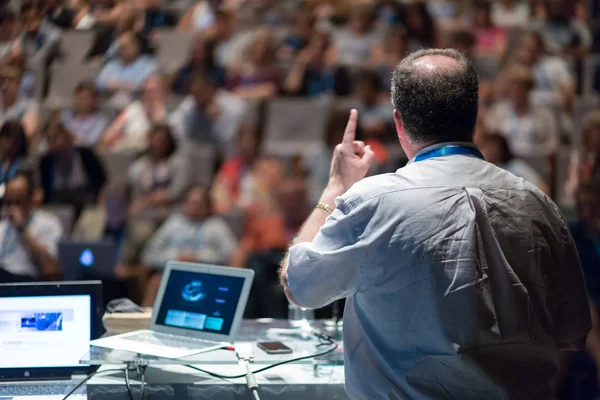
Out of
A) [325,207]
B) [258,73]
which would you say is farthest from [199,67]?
[325,207]

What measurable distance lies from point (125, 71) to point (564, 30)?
119 inches

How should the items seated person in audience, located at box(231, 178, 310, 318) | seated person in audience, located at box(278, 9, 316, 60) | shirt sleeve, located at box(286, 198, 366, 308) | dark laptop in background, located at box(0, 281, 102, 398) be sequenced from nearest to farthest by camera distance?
shirt sleeve, located at box(286, 198, 366, 308) < dark laptop in background, located at box(0, 281, 102, 398) < seated person in audience, located at box(231, 178, 310, 318) < seated person in audience, located at box(278, 9, 316, 60)

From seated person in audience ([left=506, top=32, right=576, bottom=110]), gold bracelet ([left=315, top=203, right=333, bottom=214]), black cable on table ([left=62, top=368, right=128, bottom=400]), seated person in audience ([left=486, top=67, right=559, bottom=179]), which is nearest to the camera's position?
gold bracelet ([left=315, top=203, right=333, bottom=214])

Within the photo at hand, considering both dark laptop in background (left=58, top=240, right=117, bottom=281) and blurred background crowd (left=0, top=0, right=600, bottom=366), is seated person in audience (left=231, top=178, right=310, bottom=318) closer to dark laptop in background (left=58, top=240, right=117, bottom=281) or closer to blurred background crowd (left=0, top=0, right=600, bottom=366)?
blurred background crowd (left=0, top=0, right=600, bottom=366)

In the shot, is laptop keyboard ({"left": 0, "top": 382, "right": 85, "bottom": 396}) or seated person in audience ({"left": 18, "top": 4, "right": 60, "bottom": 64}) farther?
seated person in audience ({"left": 18, "top": 4, "right": 60, "bottom": 64})

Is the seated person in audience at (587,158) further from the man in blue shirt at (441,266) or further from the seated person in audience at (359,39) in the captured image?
the man in blue shirt at (441,266)

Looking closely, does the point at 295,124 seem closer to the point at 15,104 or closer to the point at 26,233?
the point at 15,104

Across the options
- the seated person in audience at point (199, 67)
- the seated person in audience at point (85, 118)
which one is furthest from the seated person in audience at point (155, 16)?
the seated person in audience at point (85, 118)

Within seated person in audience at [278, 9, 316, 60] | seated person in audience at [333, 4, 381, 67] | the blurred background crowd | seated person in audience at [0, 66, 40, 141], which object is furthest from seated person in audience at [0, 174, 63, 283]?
seated person in audience at [333, 4, 381, 67]

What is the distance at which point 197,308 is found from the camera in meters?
1.80

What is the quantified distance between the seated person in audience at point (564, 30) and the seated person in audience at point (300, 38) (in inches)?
63.4

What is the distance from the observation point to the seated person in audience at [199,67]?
5180mm

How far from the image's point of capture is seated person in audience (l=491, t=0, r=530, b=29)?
18.9 ft

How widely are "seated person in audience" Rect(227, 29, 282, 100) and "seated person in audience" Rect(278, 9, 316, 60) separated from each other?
0.11 meters
